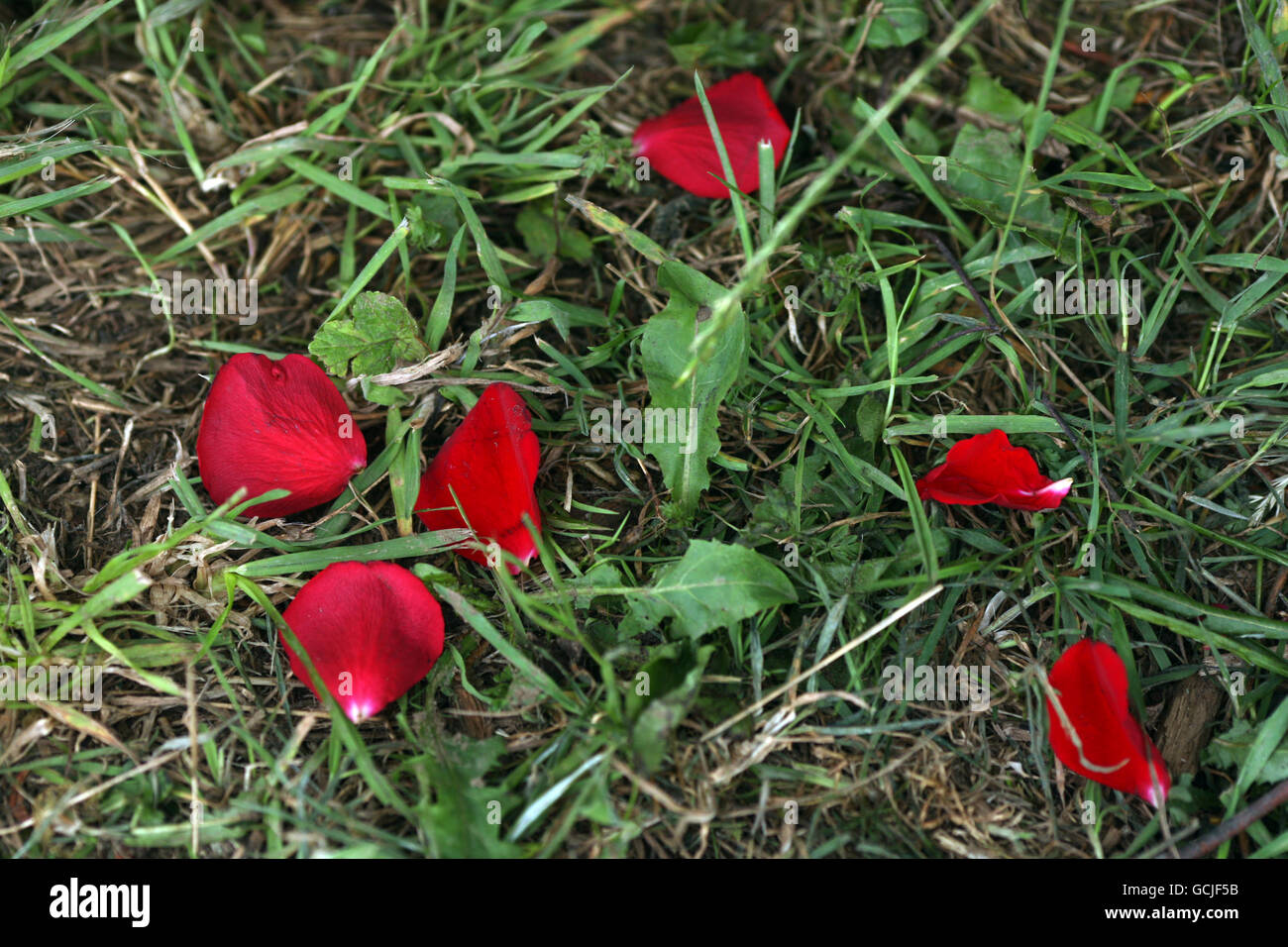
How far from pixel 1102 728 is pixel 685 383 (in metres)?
0.92

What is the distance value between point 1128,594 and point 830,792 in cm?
64

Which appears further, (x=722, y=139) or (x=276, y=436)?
(x=722, y=139)

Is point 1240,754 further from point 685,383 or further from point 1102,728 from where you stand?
point 685,383

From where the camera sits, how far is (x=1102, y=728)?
1440 mm

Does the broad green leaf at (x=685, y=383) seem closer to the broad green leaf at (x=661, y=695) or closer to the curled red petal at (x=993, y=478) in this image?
the broad green leaf at (x=661, y=695)

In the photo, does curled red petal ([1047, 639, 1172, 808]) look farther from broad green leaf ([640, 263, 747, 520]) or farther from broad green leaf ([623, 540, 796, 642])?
broad green leaf ([640, 263, 747, 520])

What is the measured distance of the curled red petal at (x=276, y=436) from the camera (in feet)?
5.30

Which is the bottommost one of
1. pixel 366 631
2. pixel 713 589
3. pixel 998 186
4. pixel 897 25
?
pixel 366 631

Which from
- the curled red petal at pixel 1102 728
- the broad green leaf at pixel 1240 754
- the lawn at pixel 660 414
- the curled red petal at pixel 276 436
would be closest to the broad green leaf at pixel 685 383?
the lawn at pixel 660 414

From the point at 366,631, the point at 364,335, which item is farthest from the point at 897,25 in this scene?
the point at 366,631

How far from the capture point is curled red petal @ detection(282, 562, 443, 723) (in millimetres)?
1477

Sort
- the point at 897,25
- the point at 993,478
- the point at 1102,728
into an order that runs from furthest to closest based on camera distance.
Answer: the point at 897,25, the point at 993,478, the point at 1102,728

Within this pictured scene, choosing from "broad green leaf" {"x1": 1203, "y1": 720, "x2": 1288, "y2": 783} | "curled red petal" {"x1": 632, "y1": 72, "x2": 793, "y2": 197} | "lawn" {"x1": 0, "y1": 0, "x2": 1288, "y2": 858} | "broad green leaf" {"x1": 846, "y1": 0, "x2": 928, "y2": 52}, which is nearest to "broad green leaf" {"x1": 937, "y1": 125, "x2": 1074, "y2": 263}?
"lawn" {"x1": 0, "y1": 0, "x2": 1288, "y2": 858}

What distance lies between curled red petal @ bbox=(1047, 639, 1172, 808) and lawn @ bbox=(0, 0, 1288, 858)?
18 millimetres
